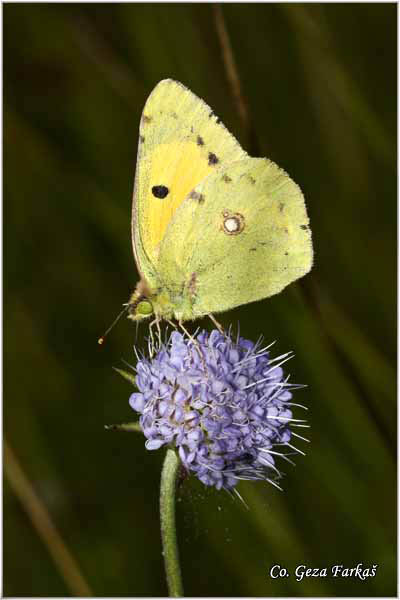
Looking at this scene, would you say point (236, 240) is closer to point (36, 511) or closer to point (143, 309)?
point (143, 309)

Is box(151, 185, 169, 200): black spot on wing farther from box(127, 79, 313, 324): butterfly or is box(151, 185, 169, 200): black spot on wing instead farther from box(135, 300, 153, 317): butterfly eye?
box(135, 300, 153, 317): butterfly eye

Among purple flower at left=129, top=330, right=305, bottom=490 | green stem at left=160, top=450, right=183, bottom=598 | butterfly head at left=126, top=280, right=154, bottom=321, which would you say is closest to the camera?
green stem at left=160, top=450, right=183, bottom=598

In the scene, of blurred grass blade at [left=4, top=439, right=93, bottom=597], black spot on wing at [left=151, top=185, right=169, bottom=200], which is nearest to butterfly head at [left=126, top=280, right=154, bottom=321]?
black spot on wing at [left=151, top=185, right=169, bottom=200]

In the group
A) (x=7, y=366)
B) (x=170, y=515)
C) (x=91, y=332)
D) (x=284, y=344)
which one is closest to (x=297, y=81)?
(x=284, y=344)

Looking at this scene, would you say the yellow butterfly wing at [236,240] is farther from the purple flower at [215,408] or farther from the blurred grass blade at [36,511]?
the blurred grass blade at [36,511]

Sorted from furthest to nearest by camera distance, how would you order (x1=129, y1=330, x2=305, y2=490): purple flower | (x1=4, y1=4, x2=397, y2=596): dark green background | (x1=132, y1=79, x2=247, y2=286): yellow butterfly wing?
(x1=4, y1=4, x2=397, y2=596): dark green background → (x1=132, y1=79, x2=247, y2=286): yellow butterfly wing → (x1=129, y1=330, x2=305, y2=490): purple flower

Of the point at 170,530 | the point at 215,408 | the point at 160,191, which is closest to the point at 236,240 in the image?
the point at 160,191
